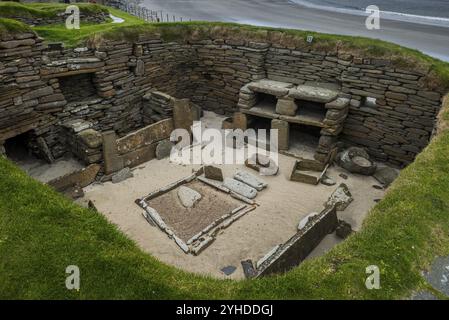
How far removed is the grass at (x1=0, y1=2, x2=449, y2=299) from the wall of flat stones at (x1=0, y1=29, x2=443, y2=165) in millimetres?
5567

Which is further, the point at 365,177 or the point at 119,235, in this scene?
the point at 365,177

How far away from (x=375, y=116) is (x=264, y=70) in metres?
4.78

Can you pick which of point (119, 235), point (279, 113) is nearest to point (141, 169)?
point (279, 113)

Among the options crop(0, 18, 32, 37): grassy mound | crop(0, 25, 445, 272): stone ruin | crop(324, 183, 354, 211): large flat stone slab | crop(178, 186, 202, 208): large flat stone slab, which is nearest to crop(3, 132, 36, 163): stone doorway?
crop(0, 25, 445, 272): stone ruin

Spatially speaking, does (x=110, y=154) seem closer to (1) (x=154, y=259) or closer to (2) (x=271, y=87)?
(2) (x=271, y=87)

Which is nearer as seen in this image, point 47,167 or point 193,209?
point 193,209

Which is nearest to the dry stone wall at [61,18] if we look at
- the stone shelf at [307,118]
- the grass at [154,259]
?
the stone shelf at [307,118]

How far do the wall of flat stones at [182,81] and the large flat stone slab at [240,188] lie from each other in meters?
5.08

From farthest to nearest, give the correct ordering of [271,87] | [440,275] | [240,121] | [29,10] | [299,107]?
[29,10], [240,121], [299,107], [271,87], [440,275]

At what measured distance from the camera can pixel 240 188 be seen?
10398mm

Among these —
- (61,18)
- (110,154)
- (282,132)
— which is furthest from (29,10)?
(282,132)

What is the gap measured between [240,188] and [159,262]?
5643 mm
